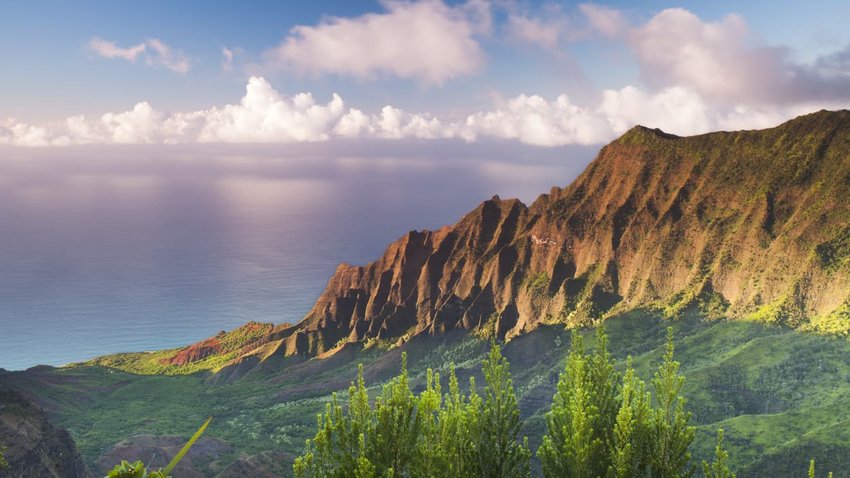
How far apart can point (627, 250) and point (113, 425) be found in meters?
136

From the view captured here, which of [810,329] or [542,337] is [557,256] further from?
[810,329]

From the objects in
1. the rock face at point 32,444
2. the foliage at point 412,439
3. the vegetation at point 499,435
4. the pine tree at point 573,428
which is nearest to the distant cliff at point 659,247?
the rock face at point 32,444

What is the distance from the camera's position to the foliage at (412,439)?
75.1ft

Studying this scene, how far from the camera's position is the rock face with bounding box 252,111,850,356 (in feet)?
432

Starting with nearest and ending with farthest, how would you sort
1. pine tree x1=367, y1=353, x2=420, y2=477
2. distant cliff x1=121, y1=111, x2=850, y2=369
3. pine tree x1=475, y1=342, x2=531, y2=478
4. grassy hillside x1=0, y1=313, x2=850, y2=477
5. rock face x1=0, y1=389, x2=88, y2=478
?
pine tree x1=367, y1=353, x2=420, y2=477 → pine tree x1=475, y1=342, x2=531, y2=478 → rock face x1=0, y1=389, x2=88, y2=478 → grassy hillside x1=0, y1=313, x2=850, y2=477 → distant cliff x1=121, y1=111, x2=850, y2=369

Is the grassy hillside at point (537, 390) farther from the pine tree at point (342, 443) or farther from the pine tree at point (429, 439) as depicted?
the pine tree at point (342, 443)

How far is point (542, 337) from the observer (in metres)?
158

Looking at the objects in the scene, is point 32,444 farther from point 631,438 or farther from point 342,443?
point 631,438

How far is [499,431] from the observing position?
84.3ft

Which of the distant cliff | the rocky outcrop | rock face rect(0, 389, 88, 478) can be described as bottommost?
the rocky outcrop

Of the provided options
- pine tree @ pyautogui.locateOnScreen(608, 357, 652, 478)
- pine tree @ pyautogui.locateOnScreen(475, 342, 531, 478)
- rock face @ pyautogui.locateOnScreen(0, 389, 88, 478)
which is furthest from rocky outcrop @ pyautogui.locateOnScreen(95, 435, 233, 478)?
pine tree @ pyautogui.locateOnScreen(608, 357, 652, 478)

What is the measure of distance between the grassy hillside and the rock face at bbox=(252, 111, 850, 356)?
302 inches

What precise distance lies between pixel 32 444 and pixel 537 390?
315 ft

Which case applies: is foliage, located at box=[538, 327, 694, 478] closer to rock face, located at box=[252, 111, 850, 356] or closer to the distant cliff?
the distant cliff
